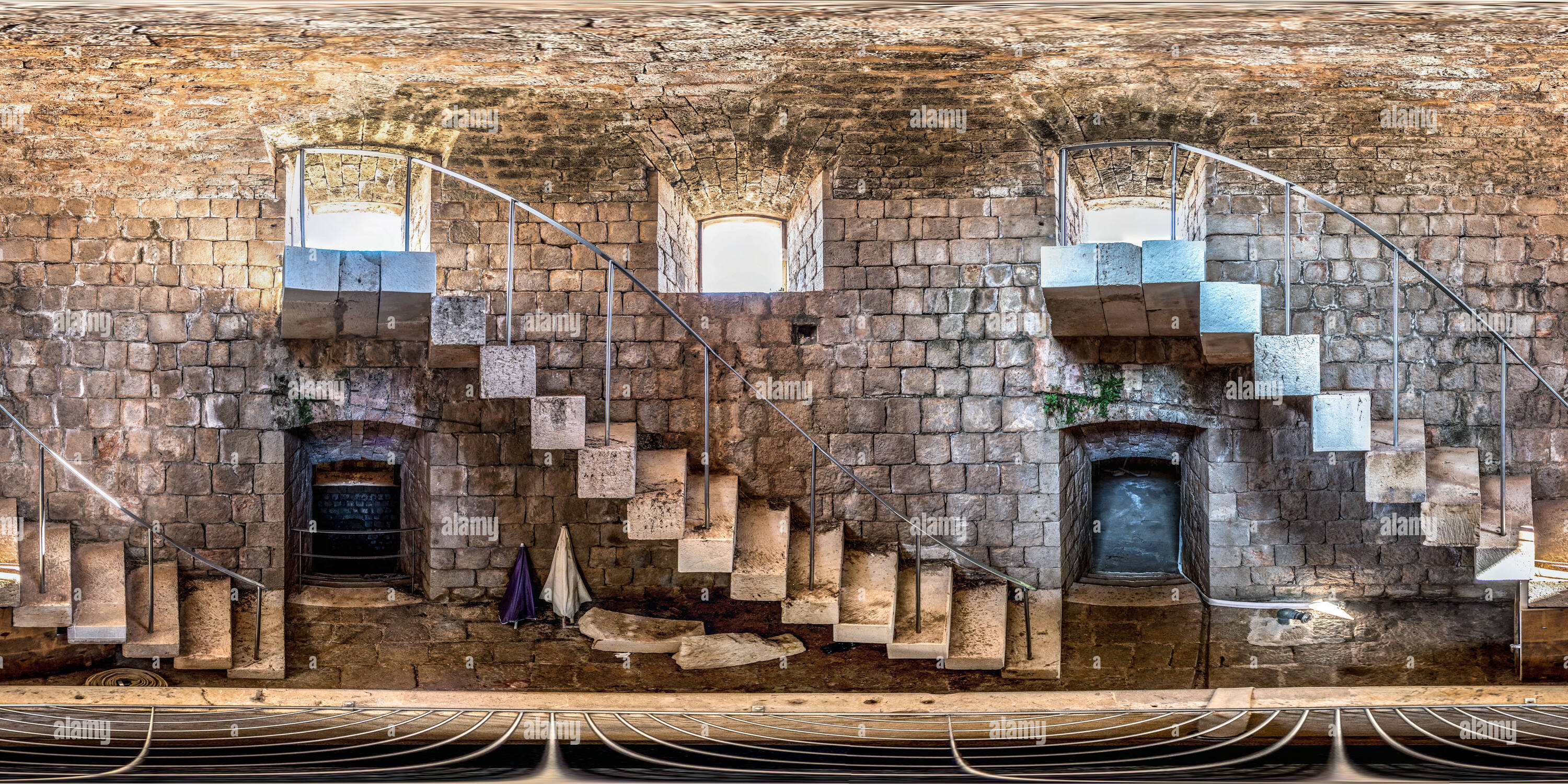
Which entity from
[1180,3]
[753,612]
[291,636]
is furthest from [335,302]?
[1180,3]

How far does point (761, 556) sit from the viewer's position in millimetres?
5469

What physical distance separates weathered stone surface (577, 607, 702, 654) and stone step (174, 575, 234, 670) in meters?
1.89

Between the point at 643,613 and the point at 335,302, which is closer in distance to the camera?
the point at 335,302

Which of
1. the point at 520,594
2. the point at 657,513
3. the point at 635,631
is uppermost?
the point at 657,513

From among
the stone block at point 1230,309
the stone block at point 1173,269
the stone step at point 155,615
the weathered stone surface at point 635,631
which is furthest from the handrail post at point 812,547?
the stone step at point 155,615

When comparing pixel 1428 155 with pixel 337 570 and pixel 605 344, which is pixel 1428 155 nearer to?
pixel 605 344

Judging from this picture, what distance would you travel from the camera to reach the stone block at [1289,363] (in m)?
4.90

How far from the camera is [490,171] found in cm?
613

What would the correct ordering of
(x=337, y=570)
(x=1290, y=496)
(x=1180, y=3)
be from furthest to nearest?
(x=337, y=570) < (x=1290, y=496) < (x=1180, y=3)

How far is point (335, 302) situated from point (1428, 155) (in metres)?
5.93

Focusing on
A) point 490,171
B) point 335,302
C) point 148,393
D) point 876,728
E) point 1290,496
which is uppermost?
point 490,171

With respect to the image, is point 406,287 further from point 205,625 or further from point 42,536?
point 205,625

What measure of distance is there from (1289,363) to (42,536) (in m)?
6.02

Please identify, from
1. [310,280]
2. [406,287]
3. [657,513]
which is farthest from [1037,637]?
[310,280]
